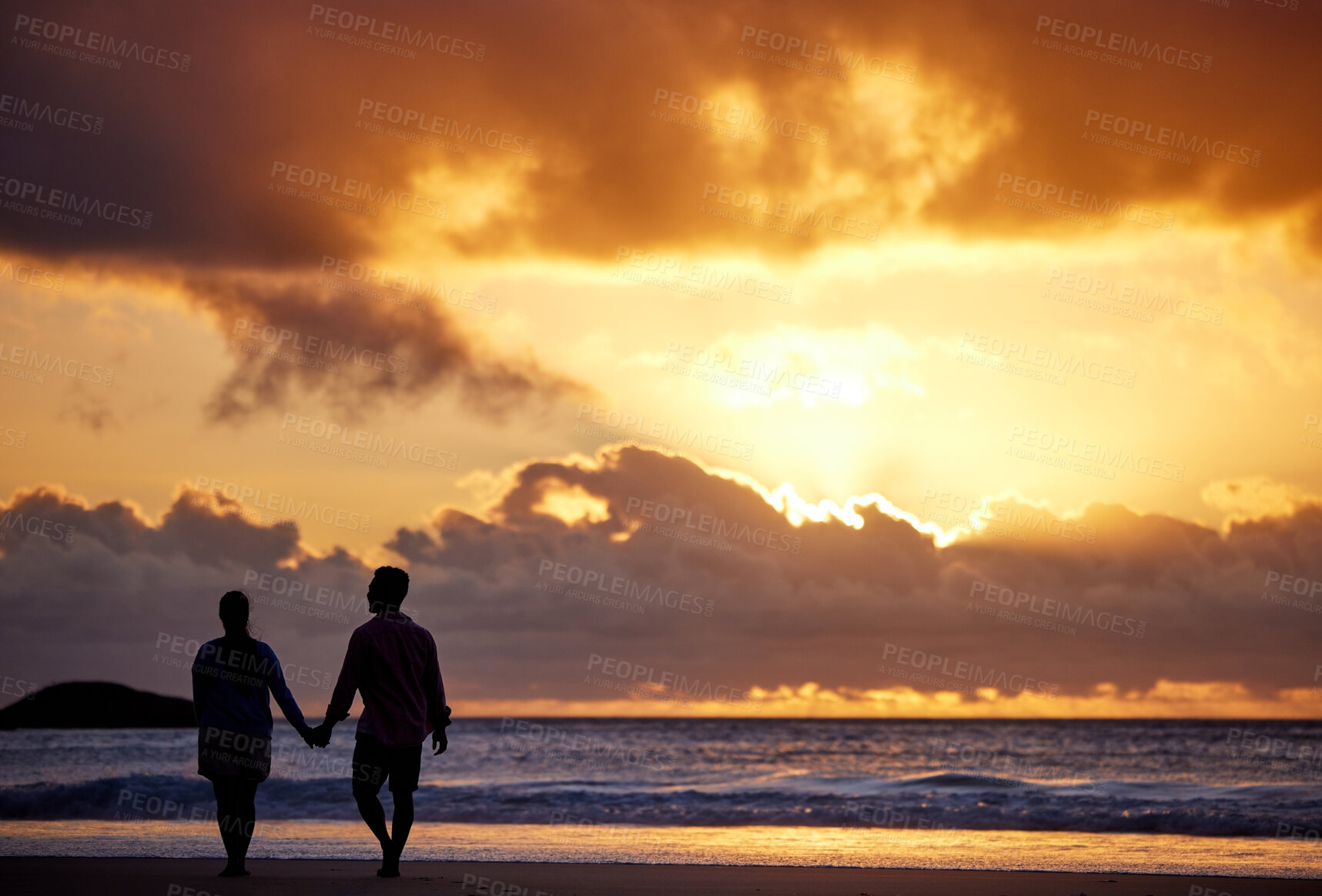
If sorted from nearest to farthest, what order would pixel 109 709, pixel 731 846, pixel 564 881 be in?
pixel 564 881
pixel 731 846
pixel 109 709

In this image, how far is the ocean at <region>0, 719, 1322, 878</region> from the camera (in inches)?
388

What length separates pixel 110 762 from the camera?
24750 millimetres

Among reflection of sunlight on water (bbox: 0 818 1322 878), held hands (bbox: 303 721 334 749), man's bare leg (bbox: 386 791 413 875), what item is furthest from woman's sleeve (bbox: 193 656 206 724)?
reflection of sunlight on water (bbox: 0 818 1322 878)

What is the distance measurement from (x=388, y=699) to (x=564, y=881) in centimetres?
241

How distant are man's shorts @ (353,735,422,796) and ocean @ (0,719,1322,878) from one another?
3509mm

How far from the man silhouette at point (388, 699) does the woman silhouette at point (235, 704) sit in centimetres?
39

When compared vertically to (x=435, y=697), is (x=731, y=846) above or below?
below

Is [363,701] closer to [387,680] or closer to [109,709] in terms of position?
[387,680]

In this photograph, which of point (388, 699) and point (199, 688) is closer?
point (388, 699)

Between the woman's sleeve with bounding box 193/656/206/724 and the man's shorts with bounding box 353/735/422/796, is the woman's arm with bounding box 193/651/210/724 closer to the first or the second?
the woman's sleeve with bounding box 193/656/206/724

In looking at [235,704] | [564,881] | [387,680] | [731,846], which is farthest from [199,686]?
[731,846]

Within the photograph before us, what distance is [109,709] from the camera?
171ft

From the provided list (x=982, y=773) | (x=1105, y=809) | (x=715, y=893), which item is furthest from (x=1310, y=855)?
(x=982, y=773)

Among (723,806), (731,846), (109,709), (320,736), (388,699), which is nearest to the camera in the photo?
(320,736)
